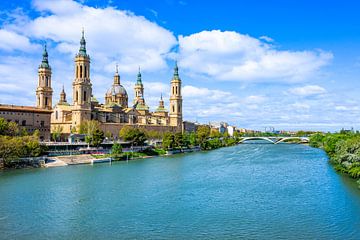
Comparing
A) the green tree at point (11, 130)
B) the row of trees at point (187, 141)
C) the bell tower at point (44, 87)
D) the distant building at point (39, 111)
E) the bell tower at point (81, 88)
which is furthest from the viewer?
the bell tower at point (44, 87)

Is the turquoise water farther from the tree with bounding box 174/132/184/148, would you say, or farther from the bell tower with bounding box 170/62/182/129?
the bell tower with bounding box 170/62/182/129

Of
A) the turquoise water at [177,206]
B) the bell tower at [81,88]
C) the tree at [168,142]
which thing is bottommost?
the turquoise water at [177,206]

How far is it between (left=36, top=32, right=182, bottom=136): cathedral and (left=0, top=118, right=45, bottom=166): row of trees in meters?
15.2

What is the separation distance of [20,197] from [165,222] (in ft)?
31.0

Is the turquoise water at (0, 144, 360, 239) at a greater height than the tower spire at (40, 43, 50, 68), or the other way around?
the tower spire at (40, 43, 50, 68)

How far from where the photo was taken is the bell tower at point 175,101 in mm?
80125

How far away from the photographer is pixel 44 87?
57.0 m

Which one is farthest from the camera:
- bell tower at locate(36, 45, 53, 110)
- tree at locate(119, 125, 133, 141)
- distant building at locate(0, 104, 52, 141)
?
bell tower at locate(36, 45, 53, 110)

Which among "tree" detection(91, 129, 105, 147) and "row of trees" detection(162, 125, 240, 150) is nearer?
"tree" detection(91, 129, 105, 147)

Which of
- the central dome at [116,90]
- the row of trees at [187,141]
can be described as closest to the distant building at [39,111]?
the row of trees at [187,141]

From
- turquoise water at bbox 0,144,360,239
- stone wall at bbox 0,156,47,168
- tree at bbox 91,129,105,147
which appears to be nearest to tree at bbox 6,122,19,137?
stone wall at bbox 0,156,47,168

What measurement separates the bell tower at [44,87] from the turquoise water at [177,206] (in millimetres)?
30237

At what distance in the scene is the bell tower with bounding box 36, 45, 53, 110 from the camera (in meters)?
56.8

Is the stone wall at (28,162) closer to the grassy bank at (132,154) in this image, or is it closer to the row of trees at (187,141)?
the grassy bank at (132,154)
